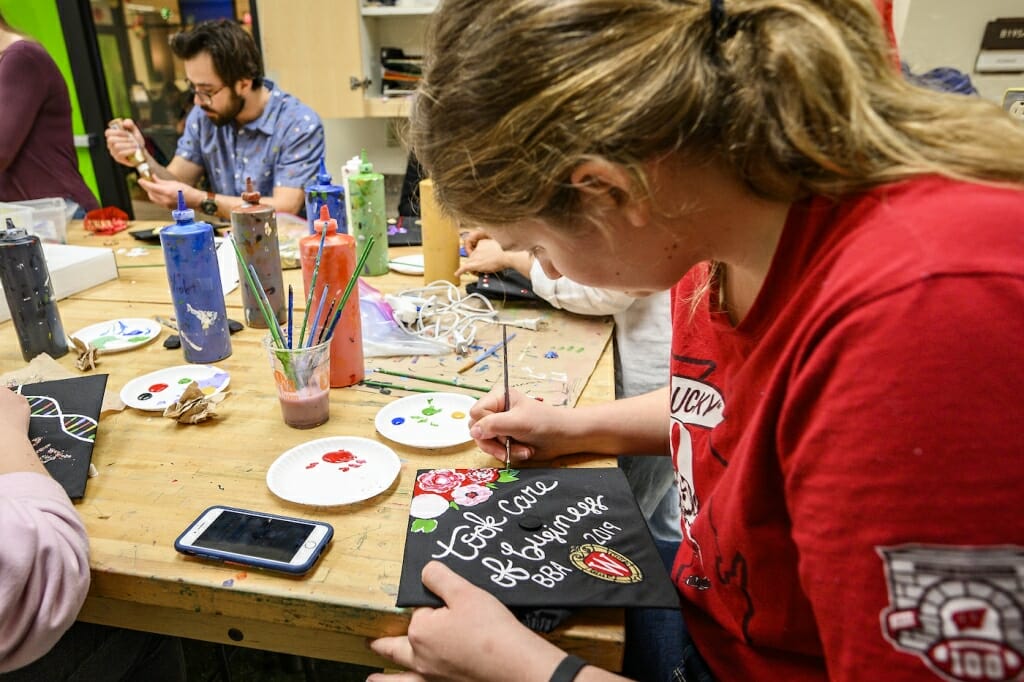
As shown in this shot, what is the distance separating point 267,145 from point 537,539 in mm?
2310

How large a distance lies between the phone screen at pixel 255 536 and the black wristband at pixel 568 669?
10.9 inches

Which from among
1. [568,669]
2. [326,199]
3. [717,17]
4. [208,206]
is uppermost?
[717,17]

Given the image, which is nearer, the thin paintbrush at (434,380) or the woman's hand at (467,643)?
the woman's hand at (467,643)

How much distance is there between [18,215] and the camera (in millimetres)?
1548

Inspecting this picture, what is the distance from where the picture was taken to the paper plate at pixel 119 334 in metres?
1.16

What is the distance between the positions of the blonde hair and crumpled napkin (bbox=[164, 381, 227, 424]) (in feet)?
→ 2.03

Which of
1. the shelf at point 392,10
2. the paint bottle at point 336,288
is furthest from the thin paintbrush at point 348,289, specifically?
the shelf at point 392,10

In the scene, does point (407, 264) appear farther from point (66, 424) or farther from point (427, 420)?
point (66, 424)

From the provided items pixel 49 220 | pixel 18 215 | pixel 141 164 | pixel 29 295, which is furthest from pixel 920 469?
pixel 141 164

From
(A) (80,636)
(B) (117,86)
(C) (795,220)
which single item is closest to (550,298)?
(C) (795,220)

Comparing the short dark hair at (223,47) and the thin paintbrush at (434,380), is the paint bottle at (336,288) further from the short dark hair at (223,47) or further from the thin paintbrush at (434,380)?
the short dark hair at (223,47)

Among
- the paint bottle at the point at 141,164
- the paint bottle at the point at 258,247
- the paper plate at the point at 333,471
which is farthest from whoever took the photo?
the paint bottle at the point at 141,164

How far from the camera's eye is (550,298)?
1.29m

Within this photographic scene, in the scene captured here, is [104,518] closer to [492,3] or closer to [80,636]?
[80,636]
